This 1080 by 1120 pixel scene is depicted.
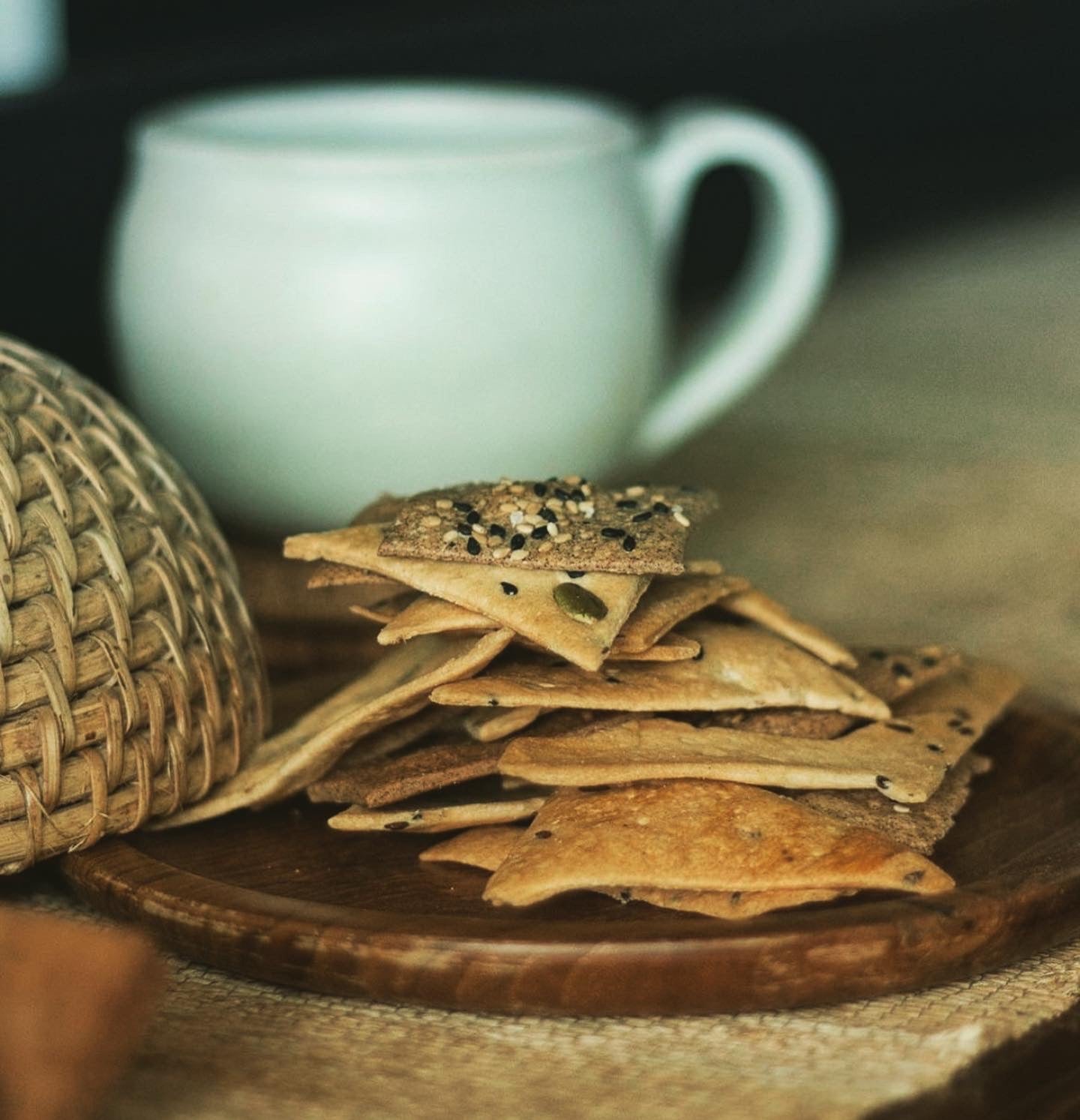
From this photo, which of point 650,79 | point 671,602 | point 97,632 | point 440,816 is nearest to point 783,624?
point 671,602

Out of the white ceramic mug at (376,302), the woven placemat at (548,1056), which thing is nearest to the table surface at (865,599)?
the woven placemat at (548,1056)

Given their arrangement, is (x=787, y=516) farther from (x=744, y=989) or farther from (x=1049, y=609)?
(x=744, y=989)

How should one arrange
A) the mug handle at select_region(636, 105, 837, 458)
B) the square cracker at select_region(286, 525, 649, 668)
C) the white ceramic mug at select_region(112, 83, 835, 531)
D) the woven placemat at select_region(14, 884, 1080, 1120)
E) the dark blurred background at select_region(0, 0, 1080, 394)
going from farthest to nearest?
1. the dark blurred background at select_region(0, 0, 1080, 394)
2. the mug handle at select_region(636, 105, 837, 458)
3. the white ceramic mug at select_region(112, 83, 835, 531)
4. the square cracker at select_region(286, 525, 649, 668)
5. the woven placemat at select_region(14, 884, 1080, 1120)

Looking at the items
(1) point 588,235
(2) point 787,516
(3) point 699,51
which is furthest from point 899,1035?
(3) point 699,51

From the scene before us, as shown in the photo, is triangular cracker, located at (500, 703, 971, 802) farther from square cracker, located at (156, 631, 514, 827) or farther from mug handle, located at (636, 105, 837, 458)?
mug handle, located at (636, 105, 837, 458)

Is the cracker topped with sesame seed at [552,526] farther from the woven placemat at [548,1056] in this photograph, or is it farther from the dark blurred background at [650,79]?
the dark blurred background at [650,79]

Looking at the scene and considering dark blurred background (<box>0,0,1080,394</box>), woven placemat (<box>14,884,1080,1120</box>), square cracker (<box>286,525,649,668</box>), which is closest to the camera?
woven placemat (<box>14,884,1080,1120</box>)

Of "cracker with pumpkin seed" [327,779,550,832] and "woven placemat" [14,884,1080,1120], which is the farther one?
"cracker with pumpkin seed" [327,779,550,832]

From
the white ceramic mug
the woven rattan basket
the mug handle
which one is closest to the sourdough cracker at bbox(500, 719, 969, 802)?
the woven rattan basket
